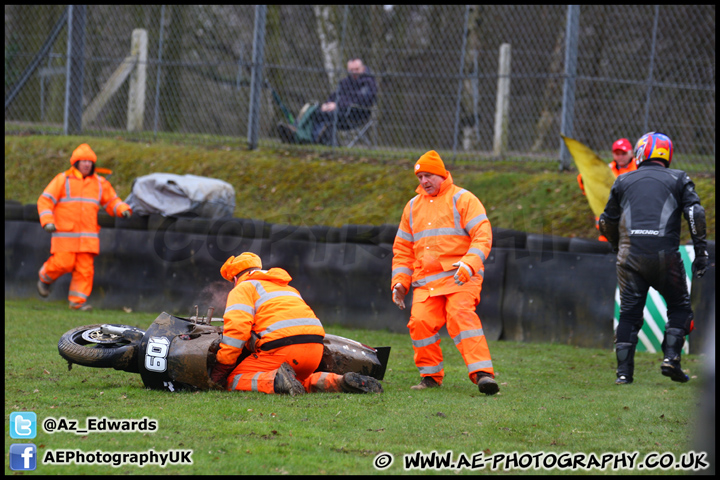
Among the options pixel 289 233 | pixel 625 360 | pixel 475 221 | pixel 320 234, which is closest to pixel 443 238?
pixel 475 221

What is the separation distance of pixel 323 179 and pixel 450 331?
7219 millimetres

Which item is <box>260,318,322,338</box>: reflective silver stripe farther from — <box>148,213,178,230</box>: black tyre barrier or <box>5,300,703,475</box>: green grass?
<box>148,213,178,230</box>: black tyre barrier

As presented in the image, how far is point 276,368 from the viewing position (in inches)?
228

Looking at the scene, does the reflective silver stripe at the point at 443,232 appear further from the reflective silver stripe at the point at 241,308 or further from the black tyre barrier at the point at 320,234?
the black tyre barrier at the point at 320,234

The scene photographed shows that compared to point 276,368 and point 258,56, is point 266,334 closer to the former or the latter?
point 276,368

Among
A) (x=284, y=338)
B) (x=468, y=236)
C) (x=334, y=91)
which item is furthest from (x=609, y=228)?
(x=334, y=91)

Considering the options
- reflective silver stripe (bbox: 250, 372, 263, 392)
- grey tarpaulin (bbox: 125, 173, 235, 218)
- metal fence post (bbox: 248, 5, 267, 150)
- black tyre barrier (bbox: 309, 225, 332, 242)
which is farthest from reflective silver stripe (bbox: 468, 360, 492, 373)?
metal fence post (bbox: 248, 5, 267, 150)

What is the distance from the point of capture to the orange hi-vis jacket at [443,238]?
627cm

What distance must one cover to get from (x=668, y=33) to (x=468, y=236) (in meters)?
7.66

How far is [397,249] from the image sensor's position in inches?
264

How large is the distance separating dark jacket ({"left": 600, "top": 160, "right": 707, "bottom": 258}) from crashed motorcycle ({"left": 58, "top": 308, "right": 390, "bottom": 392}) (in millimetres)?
3532

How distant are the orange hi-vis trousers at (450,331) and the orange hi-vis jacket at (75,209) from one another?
5.77 m

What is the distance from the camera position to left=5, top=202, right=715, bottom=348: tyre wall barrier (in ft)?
29.0

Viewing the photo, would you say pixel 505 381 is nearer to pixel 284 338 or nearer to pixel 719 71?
pixel 284 338
